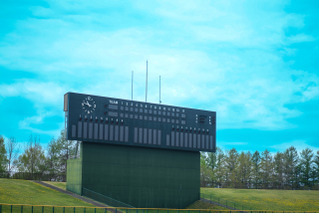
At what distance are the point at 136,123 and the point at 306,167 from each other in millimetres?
51325

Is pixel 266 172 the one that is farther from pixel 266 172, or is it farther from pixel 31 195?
pixel 31 195

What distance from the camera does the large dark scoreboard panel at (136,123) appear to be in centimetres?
4906

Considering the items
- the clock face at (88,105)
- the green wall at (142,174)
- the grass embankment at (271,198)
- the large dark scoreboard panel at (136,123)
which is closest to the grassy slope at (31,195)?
the green wall at (142,174)

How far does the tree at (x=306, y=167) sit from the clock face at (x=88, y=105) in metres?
56.1

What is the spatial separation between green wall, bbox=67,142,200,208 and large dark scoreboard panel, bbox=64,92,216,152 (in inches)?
64.5

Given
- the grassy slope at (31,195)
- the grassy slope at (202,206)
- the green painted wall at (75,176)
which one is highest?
the green painted wall at (75,176)

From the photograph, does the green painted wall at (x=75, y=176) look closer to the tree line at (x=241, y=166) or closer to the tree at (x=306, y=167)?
the tree line at (x=241, y=166)

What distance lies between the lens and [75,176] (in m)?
51.7

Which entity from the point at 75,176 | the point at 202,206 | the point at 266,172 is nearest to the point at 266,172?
the point at 266,172

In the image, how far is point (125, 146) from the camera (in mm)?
53031

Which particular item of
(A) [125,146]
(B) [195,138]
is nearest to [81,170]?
(A) [125,146]

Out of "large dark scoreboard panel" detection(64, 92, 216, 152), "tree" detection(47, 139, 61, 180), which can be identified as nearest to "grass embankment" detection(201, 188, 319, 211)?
"large dark scoreboard panel" detection(64, 92, 216, 152)

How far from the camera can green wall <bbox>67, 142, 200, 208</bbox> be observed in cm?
5094

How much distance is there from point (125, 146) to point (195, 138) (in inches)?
370
